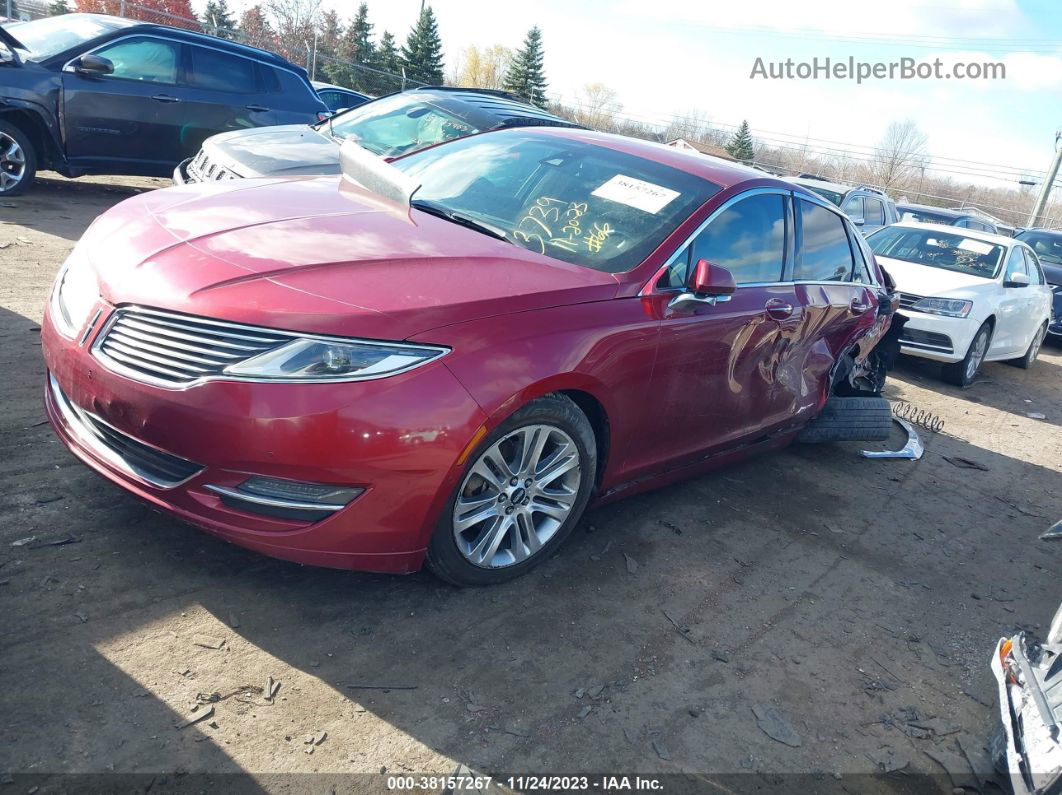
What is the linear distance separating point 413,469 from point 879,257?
8.49m

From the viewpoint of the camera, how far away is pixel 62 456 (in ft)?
11.8

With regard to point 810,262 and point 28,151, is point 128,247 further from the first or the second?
point 28,151

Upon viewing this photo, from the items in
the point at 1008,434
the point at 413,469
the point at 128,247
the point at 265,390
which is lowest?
the point at 1008,434

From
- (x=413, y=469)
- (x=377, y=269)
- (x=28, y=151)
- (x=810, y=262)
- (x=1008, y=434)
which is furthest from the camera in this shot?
(x=28, y=151)

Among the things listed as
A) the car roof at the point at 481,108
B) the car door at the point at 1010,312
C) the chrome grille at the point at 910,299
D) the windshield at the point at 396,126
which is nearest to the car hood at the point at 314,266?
the windshield at the point at 396,126

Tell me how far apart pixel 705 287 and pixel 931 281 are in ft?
21.4

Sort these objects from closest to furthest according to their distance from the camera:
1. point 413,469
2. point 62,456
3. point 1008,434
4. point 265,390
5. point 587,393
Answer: point 265,390, point 413,469, point 587,393, point 62,456, point 1008,434

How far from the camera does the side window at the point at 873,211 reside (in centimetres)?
1454

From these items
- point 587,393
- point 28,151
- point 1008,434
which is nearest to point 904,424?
point 1008,434

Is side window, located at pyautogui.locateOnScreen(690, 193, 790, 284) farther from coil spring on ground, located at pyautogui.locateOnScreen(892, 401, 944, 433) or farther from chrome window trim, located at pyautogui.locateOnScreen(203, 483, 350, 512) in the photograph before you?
coil spring on ground, located at pyautogui.locateOnScreen(892, 401, 944, 433)

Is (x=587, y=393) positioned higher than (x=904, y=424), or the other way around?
(x=587, y=393)

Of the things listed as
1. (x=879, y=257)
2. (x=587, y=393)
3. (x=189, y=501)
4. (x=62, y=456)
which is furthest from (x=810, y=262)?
(x=879, y=257)

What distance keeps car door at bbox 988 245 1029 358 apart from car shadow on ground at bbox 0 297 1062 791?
5726 millimetres

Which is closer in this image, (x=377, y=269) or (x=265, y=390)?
(x=265, y=390)
